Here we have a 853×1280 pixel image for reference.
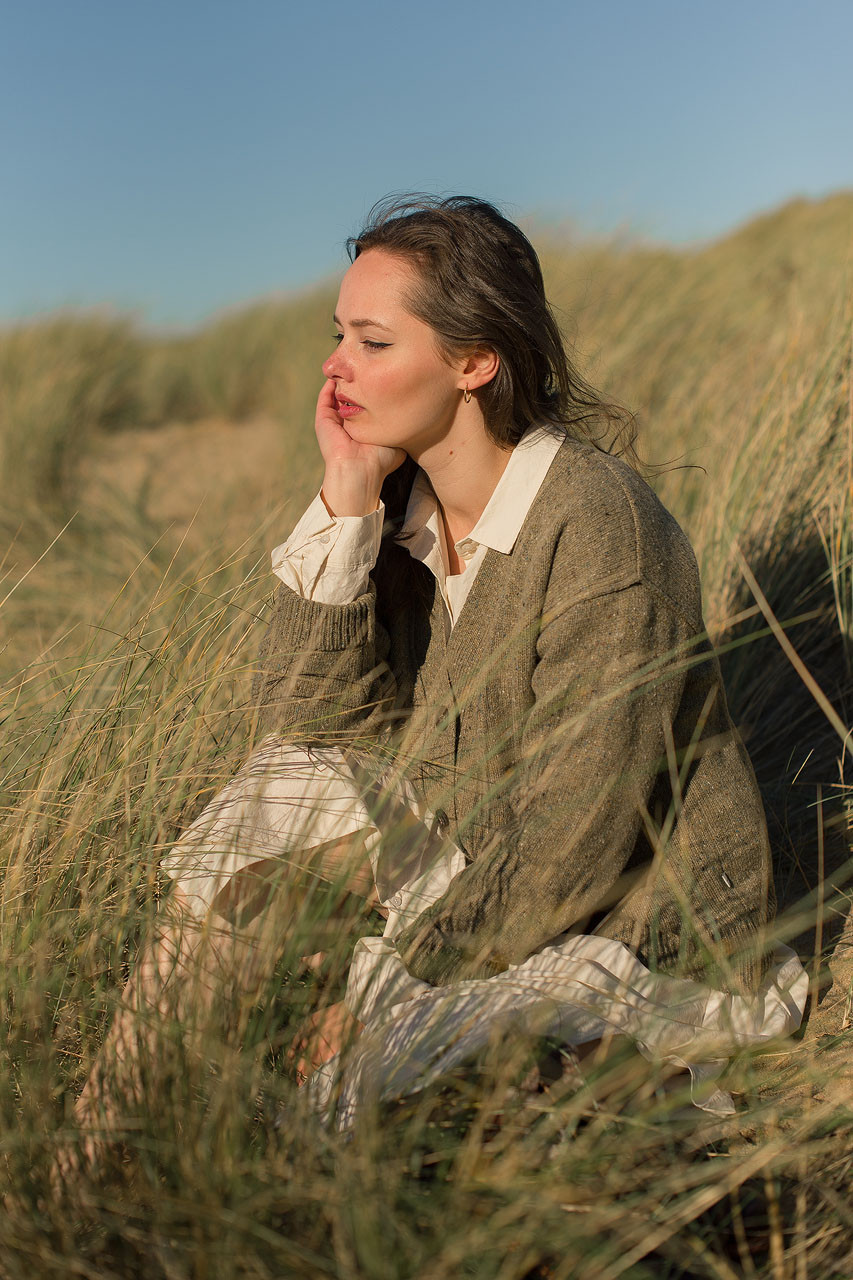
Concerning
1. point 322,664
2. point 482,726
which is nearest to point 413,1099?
point 482,726

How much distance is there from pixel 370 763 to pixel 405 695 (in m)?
0.34

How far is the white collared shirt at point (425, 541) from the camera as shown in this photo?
1808 mm

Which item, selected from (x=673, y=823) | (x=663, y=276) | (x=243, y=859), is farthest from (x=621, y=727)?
(x=663, y=276)

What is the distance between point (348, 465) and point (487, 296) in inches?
15.9

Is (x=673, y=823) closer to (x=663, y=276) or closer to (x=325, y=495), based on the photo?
(x=325, y=495)

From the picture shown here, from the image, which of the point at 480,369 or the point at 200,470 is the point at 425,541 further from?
the point at 200,470

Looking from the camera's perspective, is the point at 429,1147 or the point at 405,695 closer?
the point at 429,1147

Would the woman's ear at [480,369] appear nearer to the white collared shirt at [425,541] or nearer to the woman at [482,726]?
the woman at [482,726]

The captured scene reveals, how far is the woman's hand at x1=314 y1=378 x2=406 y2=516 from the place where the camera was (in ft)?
6.31

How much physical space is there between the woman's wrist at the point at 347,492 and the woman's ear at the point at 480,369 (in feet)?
0.85

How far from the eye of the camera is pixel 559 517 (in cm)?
171

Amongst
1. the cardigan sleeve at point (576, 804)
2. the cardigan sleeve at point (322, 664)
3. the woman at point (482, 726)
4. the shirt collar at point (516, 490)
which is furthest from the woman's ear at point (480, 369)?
the cardigan sleeve at point (576, 804)

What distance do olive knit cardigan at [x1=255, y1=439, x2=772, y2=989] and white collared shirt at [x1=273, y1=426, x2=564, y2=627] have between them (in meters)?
0.03

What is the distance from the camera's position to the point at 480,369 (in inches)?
75.2
